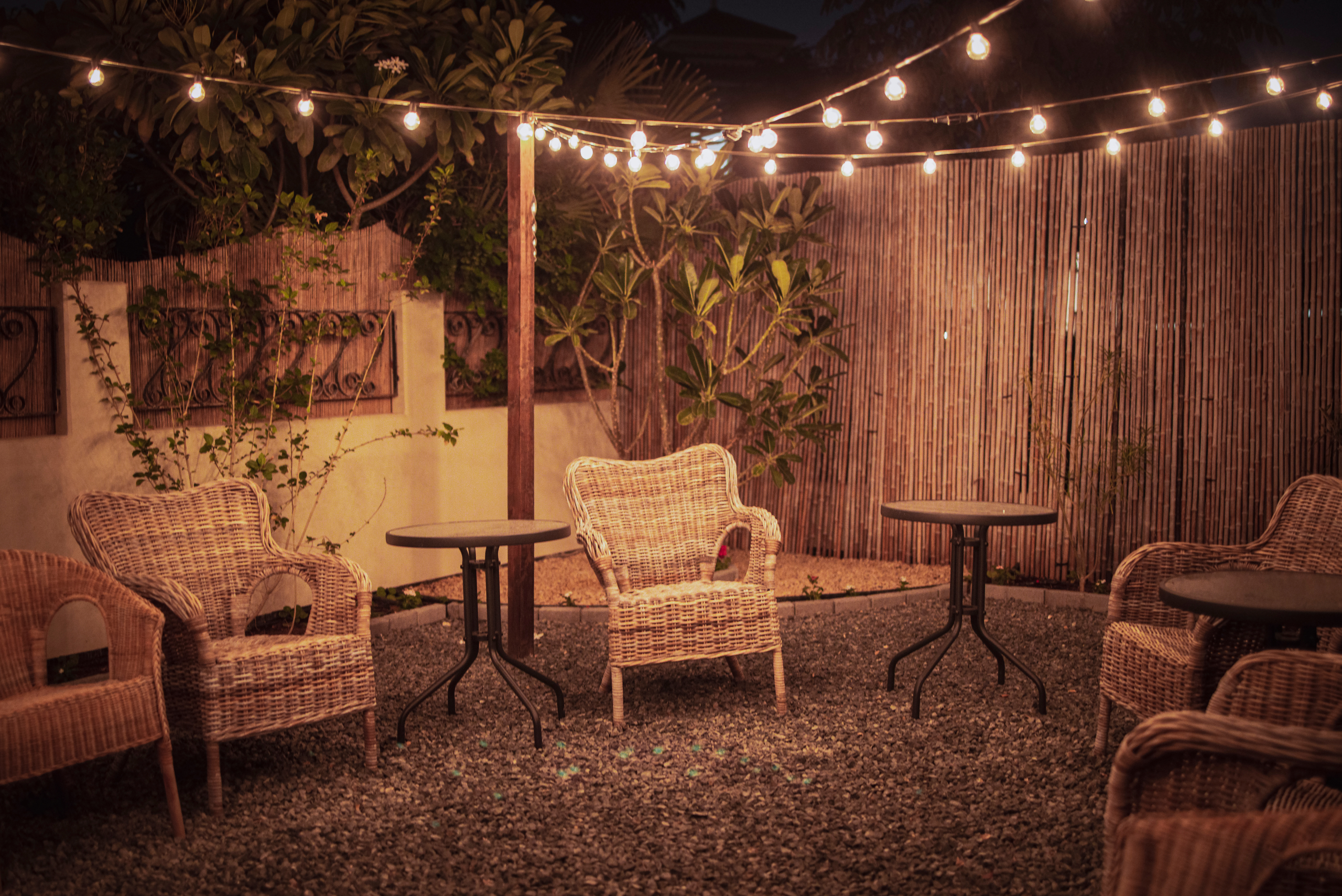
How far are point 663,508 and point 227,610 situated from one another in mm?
1710

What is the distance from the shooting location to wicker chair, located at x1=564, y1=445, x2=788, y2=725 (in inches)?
149

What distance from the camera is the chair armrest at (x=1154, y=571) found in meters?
3.49

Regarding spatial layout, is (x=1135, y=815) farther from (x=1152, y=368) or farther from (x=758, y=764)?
(x=1152, y=368)

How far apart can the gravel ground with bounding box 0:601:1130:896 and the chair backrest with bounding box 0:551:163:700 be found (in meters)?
0.32

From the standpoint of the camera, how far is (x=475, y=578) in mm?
3721

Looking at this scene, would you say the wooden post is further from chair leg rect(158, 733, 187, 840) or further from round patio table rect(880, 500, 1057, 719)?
chair leg rect(158, 733, 187, 840)

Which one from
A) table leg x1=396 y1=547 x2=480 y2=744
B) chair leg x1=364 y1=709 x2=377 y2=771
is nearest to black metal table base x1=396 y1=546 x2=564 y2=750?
table leg x1=396 y1=547 x2=480 y2=744

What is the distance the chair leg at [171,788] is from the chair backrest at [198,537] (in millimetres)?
724

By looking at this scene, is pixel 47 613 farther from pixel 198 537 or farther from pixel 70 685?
pixel 198 537

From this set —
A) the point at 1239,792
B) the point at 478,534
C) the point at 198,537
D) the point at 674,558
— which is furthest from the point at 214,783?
the point at 1239,792

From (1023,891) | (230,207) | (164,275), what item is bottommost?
(1023,891)

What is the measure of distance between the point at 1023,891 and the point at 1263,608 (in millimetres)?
893

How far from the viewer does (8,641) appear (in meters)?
2.95

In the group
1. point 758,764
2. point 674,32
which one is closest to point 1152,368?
point 758,764
